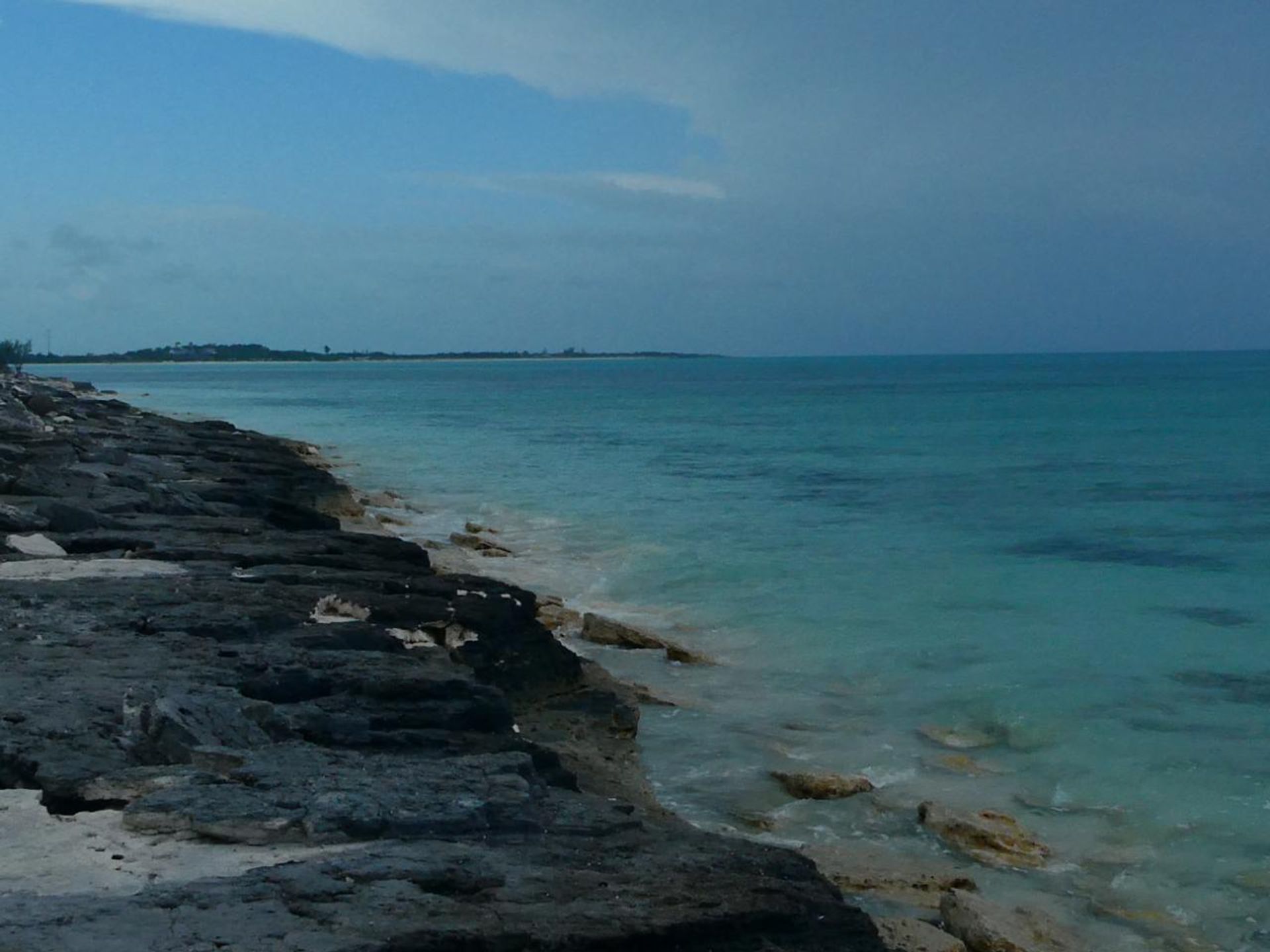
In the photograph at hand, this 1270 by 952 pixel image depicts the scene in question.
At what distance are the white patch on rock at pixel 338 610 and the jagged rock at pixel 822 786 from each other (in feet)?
11.6

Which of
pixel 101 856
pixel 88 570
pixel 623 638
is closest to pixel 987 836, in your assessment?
pixel 101 856

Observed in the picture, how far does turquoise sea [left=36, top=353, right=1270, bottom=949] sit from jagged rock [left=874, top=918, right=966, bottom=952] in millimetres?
1074

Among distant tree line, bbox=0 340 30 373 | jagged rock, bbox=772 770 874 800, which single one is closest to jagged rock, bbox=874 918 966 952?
jagged rock, bbox=772 770 874 800

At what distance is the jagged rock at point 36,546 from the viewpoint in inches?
418

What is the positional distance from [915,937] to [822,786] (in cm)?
243

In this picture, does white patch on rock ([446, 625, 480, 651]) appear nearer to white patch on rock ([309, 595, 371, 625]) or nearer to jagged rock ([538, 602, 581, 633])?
white patch on rock ([309, 595, 371, 625])

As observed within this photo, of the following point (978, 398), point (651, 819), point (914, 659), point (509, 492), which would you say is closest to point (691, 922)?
point (651, 819)

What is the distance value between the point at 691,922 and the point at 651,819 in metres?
2.06

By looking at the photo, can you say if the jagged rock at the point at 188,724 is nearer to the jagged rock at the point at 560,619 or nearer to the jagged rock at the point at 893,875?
the jagged rock at the point at 893,875

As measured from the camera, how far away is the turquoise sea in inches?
328

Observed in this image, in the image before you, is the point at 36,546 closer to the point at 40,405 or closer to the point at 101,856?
the point at 101,856

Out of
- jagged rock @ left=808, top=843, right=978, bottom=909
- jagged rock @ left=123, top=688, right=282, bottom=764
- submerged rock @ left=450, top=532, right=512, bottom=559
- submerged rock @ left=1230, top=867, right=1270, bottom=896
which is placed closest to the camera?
jagged rock @ left=123, top=688, right=282, bottom=764

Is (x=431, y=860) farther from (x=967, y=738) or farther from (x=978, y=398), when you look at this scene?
(x=978, y=398)

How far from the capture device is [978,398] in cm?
7969
